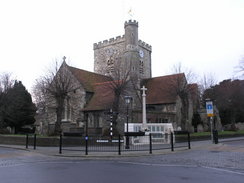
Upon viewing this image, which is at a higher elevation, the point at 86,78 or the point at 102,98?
the point at 86,78

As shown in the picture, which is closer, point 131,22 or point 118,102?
point 118,102

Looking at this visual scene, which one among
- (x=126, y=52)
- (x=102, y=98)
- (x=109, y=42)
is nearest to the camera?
(x=102, y=98)

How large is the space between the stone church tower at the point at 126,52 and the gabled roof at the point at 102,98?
43.1ft

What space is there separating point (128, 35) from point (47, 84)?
26137mm

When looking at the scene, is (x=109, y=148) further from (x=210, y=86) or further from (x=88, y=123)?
(x=210, y=86)

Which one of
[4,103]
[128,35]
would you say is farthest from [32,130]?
[128,35]

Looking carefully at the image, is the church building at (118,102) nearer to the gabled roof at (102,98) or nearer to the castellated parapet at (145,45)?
the gabled roof at (102,98)

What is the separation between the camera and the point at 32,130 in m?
47.9

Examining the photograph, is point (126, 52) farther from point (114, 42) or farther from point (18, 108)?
point (18, 108)

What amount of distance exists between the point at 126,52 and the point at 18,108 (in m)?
23.9

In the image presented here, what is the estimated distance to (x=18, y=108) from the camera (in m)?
41.6

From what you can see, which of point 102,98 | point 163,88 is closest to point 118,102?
point 102,98

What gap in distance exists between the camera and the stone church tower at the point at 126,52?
49.6m

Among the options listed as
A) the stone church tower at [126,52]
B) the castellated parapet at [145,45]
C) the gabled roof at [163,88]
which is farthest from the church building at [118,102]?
the castellated parapet at [145,45]
